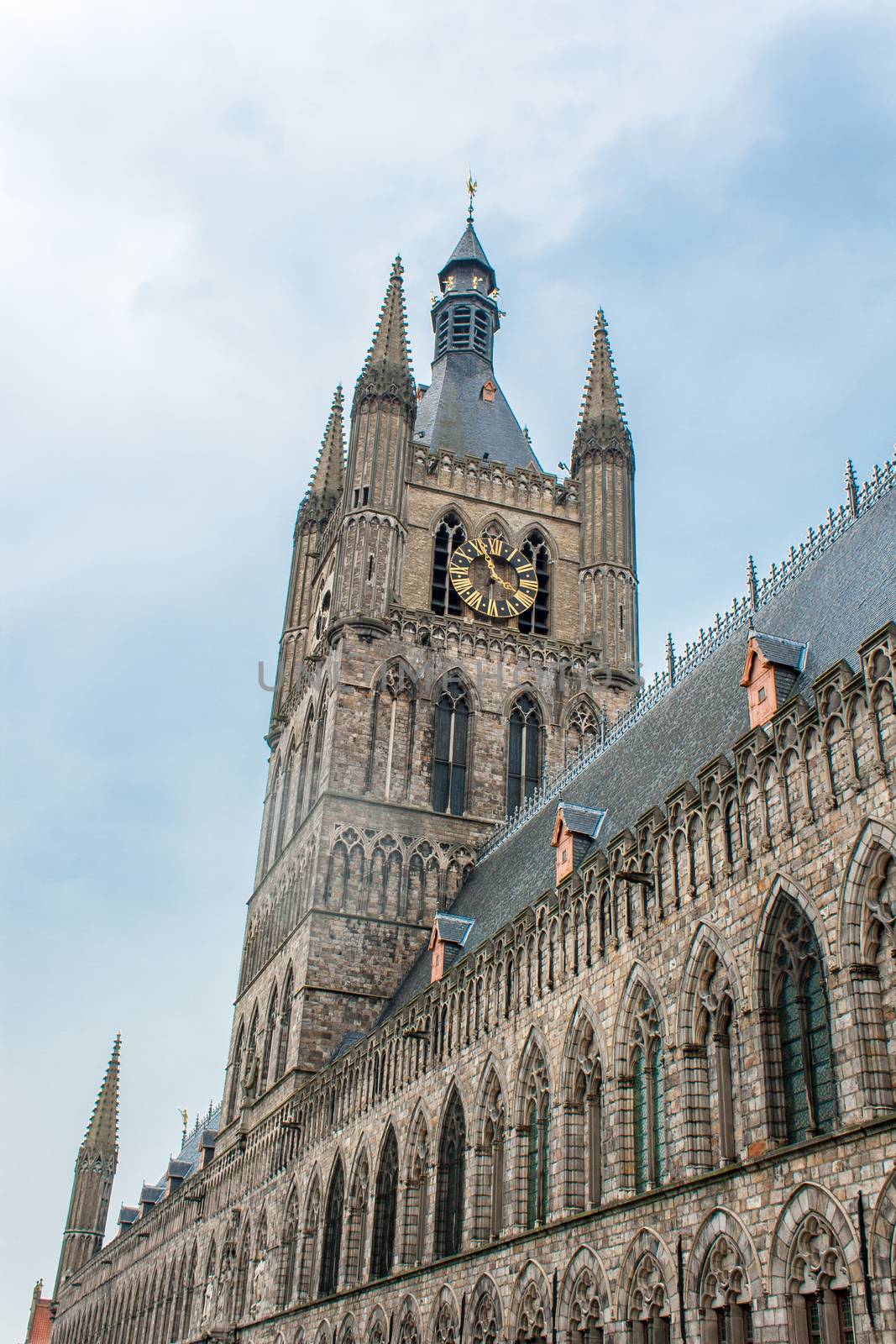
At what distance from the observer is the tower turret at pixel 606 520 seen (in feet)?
155

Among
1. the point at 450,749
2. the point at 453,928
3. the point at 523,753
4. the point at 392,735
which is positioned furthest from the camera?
the point at 523,753

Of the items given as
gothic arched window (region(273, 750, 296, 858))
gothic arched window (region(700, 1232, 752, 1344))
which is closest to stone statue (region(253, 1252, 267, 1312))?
gothic arched window (region(273, 750, 296, 858))

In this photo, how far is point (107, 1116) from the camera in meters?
91.2

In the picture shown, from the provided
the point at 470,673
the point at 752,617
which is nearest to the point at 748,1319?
the point at 752,617

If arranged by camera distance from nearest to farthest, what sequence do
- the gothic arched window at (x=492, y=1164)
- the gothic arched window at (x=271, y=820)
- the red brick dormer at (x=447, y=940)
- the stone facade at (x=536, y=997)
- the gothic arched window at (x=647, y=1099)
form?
1. the stone facade at (x=536, y=997)
2. the gothic arched window at (x=647, y=1099)
3. the gothic arched window at (x=492, y=1164)
4. the red brick dormer at (x=447, y=940)
5. the gothic arched window at (x=271, y=820)

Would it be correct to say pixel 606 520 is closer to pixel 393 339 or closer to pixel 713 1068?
pixel 393 339

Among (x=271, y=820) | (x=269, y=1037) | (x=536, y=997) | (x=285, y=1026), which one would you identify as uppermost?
(x=271, y=820)

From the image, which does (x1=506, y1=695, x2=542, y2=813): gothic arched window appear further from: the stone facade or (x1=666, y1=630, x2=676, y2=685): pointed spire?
(x1=666, y1=630, x2=676, y2=685): pointed spire

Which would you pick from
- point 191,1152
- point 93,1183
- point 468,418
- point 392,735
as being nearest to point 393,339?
point 468,418

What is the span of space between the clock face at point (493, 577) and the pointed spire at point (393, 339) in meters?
6.62

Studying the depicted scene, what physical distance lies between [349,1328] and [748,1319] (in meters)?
16.1

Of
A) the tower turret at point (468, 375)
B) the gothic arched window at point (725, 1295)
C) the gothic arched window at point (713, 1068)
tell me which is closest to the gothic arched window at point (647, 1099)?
the gothic arched window at point (713, 1068)

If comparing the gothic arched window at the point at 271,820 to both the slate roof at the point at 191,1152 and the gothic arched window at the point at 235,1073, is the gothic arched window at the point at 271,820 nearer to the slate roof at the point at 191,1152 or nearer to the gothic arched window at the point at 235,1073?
the gothic arched window at the point at 235,1073

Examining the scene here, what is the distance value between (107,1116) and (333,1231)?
205 ft
